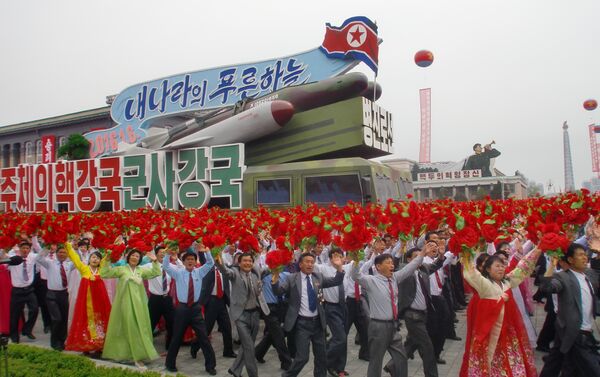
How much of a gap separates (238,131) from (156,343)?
1115 cm

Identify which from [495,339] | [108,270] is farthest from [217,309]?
[495,339]

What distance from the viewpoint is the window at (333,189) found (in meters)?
13.4

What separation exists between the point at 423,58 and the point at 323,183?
16881mm

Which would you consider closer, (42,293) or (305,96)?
(42,293)

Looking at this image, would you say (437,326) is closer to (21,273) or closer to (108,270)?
(108,270)

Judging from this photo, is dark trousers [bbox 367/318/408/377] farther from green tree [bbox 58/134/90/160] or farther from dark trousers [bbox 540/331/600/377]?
green tree [bbox 58/134/90/160]

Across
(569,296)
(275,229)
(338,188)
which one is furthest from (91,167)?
(569,296)

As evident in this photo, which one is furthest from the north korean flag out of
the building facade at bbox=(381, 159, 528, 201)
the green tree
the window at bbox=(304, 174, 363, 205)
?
the building facade at bbox=(381, 159, 528, 201)

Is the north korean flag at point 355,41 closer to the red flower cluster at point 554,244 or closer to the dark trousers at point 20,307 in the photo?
the dark trousers at point 20,307

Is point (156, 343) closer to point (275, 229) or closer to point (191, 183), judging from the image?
point (275, 229)

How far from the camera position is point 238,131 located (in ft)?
60.6

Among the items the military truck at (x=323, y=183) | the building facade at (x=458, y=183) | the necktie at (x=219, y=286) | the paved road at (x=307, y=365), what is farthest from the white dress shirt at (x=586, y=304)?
the building facade at (x=458, y=183)

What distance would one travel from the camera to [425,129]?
5244 cm

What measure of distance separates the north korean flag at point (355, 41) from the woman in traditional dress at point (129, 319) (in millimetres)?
15421
